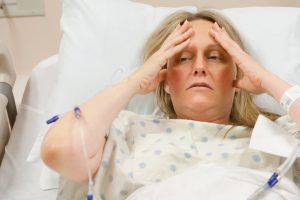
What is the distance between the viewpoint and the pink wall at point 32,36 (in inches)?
77.2

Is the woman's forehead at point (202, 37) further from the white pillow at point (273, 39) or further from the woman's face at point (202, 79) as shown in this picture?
the white pillow at point (273, 39)

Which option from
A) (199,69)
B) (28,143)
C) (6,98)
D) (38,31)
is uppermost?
(199,69)

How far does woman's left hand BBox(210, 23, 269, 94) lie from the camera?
124 cm

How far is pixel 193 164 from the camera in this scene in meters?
1.18

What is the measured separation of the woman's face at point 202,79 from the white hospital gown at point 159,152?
0.05 metres

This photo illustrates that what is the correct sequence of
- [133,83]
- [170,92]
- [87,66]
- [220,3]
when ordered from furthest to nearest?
1. [220,3]
2. [87,66]
3. [170,92]
4. [133,83]

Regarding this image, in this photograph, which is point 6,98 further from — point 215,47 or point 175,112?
point 215,47

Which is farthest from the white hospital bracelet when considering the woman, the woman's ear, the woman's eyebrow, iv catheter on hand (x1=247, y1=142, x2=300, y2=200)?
the woman's ear

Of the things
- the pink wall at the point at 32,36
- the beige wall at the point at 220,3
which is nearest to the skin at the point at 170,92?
the beige wall at the point at 220,3

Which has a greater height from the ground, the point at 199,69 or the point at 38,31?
the point at 199,69

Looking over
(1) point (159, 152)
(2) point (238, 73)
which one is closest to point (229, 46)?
(2) point (238, 73)

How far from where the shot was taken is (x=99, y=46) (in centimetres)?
155

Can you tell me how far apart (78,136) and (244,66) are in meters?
0.53

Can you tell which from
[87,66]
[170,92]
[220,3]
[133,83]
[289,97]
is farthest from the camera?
[220,3]
